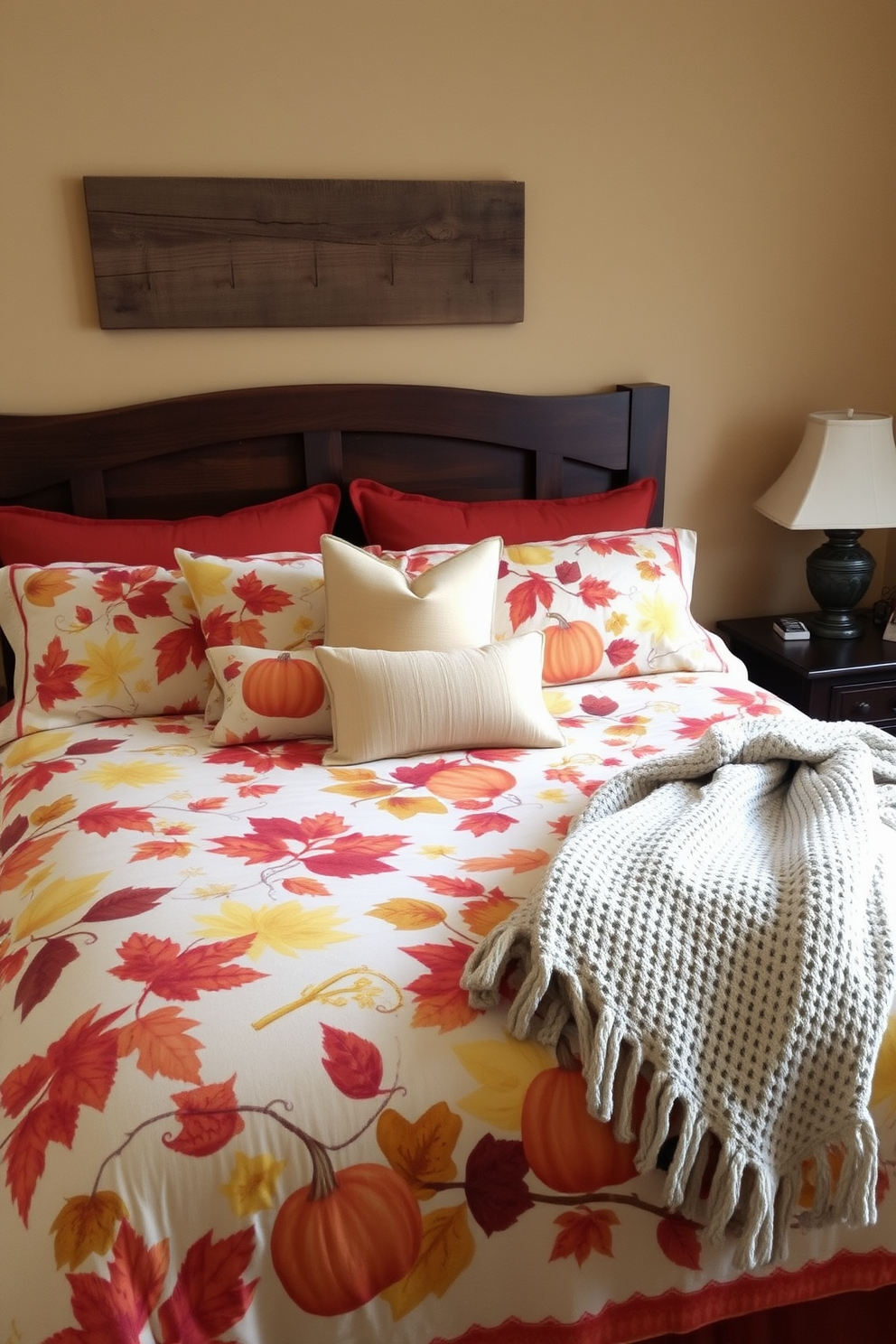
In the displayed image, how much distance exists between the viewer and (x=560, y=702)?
88.7 inches

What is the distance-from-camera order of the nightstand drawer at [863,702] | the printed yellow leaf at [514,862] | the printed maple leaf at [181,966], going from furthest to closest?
1. the nightstand drawer at [863,702]
2. the printed yellow leaf at [514,862]
3. the printed maple leaf at [181,966]

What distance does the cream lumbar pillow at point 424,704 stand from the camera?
6.47ft

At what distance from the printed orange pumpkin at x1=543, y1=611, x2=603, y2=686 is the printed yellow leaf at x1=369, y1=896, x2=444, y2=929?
920 millimetres

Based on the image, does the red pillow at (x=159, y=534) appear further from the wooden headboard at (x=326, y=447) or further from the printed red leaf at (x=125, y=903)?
the printed red leaf at (x=125, y=903)

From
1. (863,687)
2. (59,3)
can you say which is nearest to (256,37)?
(59,3)

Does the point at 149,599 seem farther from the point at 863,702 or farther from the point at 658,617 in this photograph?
the point at 863,702

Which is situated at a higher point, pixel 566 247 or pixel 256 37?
pixel 256 37

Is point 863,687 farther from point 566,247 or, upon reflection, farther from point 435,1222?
point 435,1222

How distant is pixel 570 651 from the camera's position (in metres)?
2.32

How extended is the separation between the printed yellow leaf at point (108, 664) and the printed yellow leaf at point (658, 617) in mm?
1041

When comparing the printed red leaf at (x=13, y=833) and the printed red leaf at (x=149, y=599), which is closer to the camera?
the printed red leaf at (x=13, y=833)

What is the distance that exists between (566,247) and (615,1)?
0.54 metres

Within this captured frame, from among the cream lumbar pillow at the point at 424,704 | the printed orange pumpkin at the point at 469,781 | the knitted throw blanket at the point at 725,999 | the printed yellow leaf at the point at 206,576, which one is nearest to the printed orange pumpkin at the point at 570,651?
the cream lumbar pillow at the point at 424,704

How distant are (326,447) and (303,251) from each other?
43 cm
